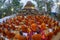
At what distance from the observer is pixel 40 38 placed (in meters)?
2.77

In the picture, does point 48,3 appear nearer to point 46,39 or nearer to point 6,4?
point 6,4

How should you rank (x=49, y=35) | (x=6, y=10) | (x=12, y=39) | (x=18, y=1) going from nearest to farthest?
(x=12, y=39)
(x=49, y=35)
(x=6, y=10)
(x=18, y=1)

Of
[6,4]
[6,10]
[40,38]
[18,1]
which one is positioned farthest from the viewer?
[18,1]

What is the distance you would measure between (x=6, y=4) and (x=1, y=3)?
0.29 metres

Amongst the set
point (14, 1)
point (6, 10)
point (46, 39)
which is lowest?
point (46, 39)

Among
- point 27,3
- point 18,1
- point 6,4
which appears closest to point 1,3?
point 6,4

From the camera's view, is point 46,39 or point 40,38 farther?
point 46,39

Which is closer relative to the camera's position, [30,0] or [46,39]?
[46,39]

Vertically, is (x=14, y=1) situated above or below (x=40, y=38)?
above

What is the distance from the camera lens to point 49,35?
316cm

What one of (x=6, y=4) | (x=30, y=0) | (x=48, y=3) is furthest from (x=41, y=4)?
(x=6, y=4)

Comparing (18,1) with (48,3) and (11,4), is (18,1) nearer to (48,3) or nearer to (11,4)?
(11,4)

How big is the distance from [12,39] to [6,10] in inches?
271

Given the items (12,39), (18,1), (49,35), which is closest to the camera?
(12,39)
